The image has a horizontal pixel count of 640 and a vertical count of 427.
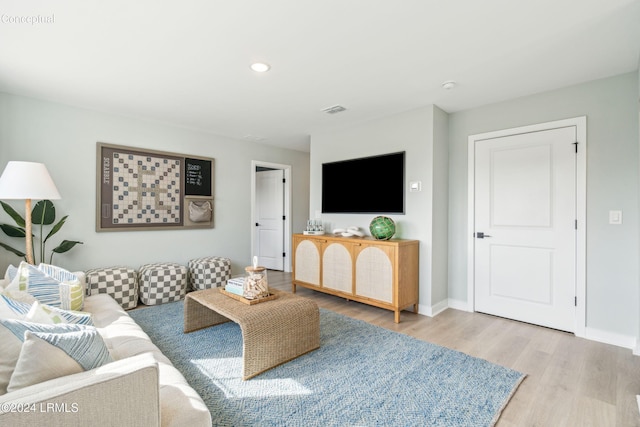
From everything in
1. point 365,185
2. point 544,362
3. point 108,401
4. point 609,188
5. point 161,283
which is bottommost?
point 544,362

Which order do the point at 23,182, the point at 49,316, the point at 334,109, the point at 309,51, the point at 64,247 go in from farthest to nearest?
the point at 334,109, the point at 64,247, the point at 23,182, the point at 309,51, the point at 49,316

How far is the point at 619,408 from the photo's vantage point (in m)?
1.76

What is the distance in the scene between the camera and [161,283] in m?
3.65

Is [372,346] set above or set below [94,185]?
below

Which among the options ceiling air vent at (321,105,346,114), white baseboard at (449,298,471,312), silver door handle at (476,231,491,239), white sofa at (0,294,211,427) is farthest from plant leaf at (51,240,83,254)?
silver door handle at (476,231,491,239)

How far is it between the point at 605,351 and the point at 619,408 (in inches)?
36.2

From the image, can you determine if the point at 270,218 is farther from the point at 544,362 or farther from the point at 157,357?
the point at 544,362

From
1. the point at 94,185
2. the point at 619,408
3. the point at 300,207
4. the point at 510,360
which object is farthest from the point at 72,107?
the point at 619,408

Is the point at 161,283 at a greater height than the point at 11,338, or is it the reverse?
the point at 11,338

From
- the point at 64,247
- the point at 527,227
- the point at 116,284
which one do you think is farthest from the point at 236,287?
the point at 527,227

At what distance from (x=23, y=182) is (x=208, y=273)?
2.06 metres

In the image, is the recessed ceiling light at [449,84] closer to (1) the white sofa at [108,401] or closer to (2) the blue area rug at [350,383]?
(2) the blue area rug at [350,383]

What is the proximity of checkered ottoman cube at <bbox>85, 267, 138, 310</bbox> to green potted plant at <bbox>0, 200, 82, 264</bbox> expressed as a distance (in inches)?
15.0

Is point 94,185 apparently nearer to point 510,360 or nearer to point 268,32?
point 268,32
